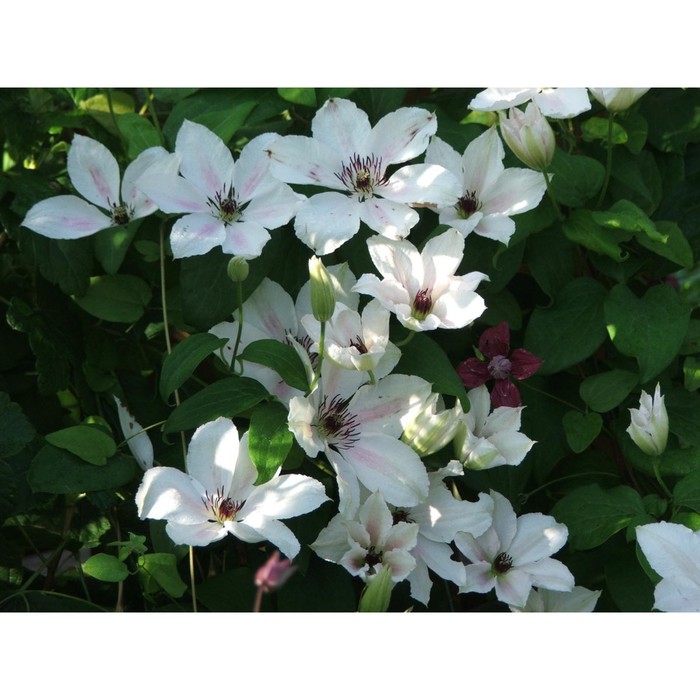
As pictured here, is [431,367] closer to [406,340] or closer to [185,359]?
[406,340]

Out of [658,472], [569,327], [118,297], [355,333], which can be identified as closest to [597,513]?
[658,472]

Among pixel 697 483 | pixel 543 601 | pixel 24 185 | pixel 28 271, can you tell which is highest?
pixel 24 185

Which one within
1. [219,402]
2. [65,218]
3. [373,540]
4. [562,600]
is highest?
[65,218]

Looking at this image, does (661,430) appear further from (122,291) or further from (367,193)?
(122,291)

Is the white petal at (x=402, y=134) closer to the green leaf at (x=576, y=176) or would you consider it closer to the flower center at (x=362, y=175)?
the flower center at (x=362, y=175)

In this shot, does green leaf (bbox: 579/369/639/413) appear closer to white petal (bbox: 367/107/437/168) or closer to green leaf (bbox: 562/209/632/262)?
green leaf (bbox: 562/209/632/262)

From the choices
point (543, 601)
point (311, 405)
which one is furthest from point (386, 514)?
point (543, 601)
